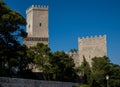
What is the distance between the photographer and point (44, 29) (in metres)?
66.4

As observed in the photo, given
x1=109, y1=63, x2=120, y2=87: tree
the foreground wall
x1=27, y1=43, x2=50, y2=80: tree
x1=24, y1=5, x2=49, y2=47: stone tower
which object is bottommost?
the foreground wall

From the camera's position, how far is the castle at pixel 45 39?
65500 millimetres

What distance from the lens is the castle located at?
215ft

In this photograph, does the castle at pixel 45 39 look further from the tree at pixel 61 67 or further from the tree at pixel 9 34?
the tree at pixel 9 34

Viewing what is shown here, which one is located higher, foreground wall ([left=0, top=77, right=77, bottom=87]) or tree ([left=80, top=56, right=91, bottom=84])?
tree ([left=80, top=56, right=91, bottom=84])

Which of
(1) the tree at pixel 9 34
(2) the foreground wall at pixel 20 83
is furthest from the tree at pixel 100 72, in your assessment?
(2) the foreground wall at pixel 20 83

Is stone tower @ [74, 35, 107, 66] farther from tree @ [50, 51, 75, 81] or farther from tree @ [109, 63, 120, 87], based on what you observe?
tree @ [50, 51, 75, 81]

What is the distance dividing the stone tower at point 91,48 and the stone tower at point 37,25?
303 inches

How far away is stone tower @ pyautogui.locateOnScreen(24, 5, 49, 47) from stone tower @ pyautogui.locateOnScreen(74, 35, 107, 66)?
25.2 ft

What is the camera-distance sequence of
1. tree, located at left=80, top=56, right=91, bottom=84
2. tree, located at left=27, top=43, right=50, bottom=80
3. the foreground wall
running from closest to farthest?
the foreground wall < tree, located at left=27, top=43, right=50, bottom=80 < tree, located at left=80, top=56, right=91, bottom=84

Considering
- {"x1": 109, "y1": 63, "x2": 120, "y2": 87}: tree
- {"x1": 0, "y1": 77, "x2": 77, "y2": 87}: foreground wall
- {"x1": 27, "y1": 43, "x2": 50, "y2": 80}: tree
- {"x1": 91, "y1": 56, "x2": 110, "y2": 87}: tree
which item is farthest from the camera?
{"x1": 91, "y1": 56, "x2": 110, "y2": 87}: tree

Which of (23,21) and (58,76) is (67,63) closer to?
(58,76)

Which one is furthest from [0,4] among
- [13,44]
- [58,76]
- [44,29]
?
[44,29]

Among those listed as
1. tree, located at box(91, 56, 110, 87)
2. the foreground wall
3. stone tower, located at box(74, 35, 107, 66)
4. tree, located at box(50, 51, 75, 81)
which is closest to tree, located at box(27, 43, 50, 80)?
tree, located at box(50, 51, 75, 81)
